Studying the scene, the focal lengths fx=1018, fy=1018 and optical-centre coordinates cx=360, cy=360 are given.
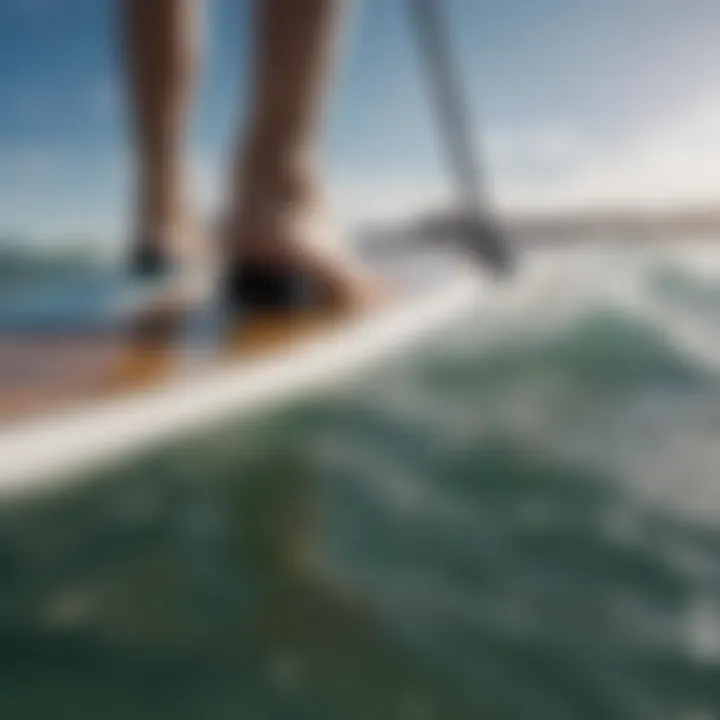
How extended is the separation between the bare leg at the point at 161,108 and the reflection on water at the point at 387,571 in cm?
58

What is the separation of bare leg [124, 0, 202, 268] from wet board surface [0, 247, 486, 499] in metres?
0.13

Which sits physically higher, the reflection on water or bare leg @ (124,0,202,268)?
bare leg @ (124,0,202,268)

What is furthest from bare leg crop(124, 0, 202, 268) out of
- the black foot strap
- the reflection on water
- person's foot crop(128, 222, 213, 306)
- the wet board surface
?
the reflection on water

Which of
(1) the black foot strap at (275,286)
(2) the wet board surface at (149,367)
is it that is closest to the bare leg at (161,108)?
(2) the wet board surface at (149,367)

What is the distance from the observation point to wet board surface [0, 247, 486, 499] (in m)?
0.61

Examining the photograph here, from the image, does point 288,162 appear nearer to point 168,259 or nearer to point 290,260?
point 290,260

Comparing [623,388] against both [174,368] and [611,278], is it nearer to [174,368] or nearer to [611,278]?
[174,368]

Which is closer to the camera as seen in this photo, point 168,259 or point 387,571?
point 387,571

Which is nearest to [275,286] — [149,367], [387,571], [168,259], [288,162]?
[288,162]

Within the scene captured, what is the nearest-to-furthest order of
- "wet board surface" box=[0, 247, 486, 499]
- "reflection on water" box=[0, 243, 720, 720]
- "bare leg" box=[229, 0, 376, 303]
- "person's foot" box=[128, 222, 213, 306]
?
1. "reflection on water" box=[0, 243, 720, 720]
2. "wet board surface" box=[0, 247, 486, 499]
3. "bare leg" box=[229, 0, 376, 303]
4. "person's foot" box=[128, 222, 213, 306]

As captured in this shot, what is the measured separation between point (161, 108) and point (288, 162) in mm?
216

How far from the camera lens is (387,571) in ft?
1.57

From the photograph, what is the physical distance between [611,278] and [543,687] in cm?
135

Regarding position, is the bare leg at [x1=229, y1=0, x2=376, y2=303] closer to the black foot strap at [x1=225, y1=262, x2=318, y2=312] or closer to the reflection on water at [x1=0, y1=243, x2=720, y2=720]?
the black foot strap at [x1=225, y1=262, x2=318, y2=312]
